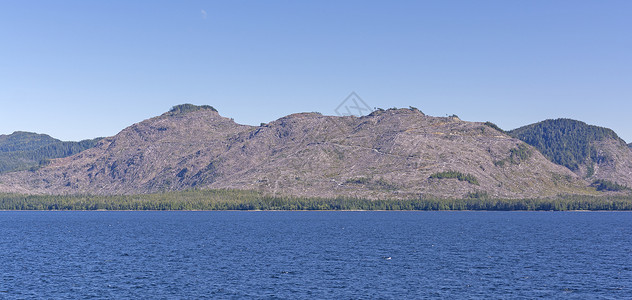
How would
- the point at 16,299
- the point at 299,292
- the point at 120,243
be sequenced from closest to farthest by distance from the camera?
the point at 16,299
the point at 299,292
the point at 120,243

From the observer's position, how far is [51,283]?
108000mm

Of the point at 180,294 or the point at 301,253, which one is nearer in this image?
the point at 180,294

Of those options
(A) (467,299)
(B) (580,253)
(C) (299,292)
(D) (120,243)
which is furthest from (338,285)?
(D) (120,243)

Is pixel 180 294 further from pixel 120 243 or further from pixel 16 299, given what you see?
pixel 120 243

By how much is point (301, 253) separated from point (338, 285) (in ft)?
155

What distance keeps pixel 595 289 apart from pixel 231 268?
6621 centimetres

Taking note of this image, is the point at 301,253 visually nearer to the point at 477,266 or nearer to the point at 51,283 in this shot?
the point at 477,266

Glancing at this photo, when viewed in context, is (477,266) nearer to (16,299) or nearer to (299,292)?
(299,292)

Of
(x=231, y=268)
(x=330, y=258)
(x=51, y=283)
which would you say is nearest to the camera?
(x=51, y=283)

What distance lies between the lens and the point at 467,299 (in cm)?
9481

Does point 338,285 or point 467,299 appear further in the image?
point 338,285

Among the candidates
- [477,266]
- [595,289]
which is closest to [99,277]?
[477,266]

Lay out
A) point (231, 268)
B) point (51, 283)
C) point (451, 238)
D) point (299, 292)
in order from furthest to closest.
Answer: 1. point (451, 238)
2. point (231, 268)
3. point (51, 283)
4. point (299, 292)

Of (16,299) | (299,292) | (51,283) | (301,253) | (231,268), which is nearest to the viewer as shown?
(16,299)
